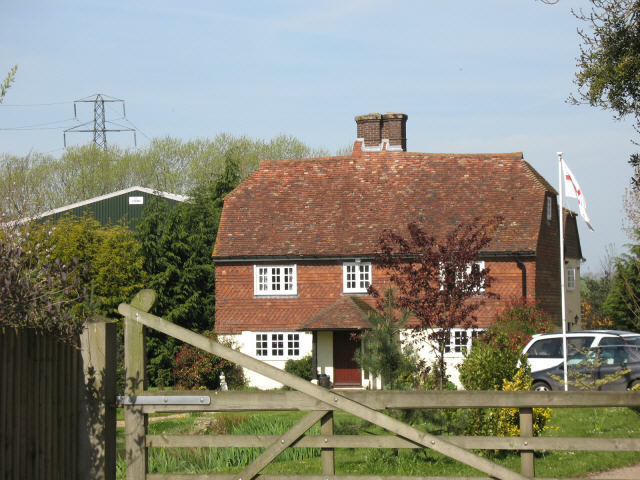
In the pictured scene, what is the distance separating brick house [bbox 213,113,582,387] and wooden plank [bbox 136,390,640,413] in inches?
1086

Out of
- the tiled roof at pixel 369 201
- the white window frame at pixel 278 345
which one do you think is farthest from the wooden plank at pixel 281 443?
the white window frame at pixel 278 345

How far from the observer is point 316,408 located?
5.89 m

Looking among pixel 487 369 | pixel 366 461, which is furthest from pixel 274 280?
pixel 366 461

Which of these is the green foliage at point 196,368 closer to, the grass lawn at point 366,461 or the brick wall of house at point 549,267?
the brick wall of house at point 549,267

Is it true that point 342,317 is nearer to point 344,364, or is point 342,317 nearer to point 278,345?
point 344,364

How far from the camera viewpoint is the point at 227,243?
36688 millimetres

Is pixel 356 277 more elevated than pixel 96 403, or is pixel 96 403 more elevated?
pixel 356 277

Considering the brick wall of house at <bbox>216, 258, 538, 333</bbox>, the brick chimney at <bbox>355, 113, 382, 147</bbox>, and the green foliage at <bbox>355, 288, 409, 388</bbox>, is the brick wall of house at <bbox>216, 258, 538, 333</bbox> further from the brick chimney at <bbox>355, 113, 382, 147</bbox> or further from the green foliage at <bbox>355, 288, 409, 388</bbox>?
the green foliage at <bbox>355, 288, 409, 388</bbox>

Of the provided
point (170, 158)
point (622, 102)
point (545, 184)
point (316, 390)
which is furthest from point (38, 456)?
point (170, 158)

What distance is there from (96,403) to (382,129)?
34.7 meters

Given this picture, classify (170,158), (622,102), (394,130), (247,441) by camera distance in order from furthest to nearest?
(170,158) → (394,130) → (622,102) → (247,441)

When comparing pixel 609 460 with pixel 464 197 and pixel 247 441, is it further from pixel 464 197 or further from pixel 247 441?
pixel 464 197

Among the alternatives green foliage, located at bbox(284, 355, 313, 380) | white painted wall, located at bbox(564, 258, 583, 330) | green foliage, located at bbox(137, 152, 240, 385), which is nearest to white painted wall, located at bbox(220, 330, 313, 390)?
green foliage, located at bbox(284, 355, 313, 380)

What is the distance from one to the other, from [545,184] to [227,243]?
47.7ft
